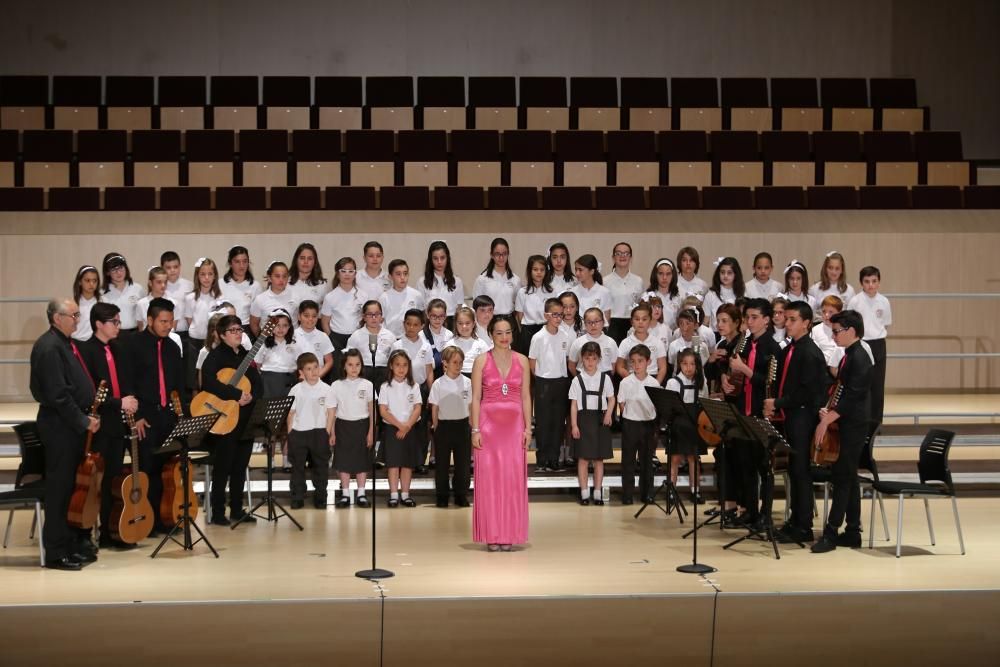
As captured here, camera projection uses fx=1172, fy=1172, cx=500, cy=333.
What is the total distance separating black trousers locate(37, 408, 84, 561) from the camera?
595 centimetres

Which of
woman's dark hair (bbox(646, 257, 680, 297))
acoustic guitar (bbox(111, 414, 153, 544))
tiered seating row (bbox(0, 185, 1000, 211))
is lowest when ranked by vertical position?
acoustic guitar (bbox(111, 414, 153, 544))

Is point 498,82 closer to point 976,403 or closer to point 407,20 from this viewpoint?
point 407,20

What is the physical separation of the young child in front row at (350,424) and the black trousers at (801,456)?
2656mm

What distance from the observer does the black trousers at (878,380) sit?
8.26 metres

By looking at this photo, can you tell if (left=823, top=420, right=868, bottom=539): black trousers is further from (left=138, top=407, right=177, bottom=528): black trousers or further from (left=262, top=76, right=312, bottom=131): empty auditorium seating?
(left=262, top=76, right=312, bottom=131): empty auditorium seating

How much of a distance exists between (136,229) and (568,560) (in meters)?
6.16

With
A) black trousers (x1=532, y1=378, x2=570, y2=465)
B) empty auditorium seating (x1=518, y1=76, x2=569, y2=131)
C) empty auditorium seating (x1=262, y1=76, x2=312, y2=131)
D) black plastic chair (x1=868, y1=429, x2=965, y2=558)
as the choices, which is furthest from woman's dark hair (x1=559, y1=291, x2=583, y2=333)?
empty auditorium seating (x1=262, y1=76, x2=312, y2=131)

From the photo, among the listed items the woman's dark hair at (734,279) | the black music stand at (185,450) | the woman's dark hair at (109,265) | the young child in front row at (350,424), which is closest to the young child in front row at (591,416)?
the young child in front row at (350,424)

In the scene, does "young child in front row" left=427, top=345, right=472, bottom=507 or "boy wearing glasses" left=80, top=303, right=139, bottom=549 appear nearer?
"boy wearing glasses" left=80, top=303, right=139, bottom=549

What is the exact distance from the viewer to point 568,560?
6266mm

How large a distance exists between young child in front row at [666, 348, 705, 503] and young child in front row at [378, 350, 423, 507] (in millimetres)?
1660

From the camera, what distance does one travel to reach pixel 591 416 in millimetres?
7727

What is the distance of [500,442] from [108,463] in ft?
7.00

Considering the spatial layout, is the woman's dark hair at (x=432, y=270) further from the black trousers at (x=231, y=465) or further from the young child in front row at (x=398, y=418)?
the black trousers at (x=231, y=465)
